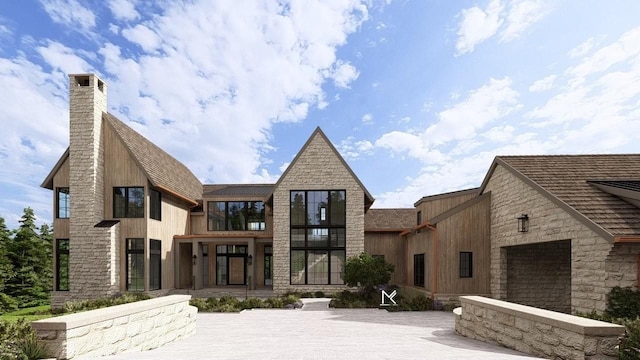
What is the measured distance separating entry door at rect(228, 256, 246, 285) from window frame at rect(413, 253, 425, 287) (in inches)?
449

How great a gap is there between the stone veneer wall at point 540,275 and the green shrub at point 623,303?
535 cm

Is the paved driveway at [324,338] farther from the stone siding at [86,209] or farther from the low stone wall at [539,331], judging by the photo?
the stone siding at [86,209]

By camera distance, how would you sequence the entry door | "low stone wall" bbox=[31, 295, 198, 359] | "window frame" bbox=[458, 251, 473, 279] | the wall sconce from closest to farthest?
1. "low stone wall" bbox=[31, 295, 198, 359]
2. the wall sconce
3. "window frame" bbox=[458, 251, 473, 279]
4. the entry door

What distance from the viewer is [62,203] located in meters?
21.1

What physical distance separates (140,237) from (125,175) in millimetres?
3480

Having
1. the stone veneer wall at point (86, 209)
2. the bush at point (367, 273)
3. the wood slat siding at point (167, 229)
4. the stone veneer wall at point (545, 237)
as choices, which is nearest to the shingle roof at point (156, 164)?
the wood slat siding at point (167, 229)

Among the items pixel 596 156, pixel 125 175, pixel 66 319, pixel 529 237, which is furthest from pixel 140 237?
pixel 596 156

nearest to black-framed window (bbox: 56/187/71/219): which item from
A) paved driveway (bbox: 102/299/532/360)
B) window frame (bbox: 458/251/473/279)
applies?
paved driveway (bbox: 102/299/532/360)

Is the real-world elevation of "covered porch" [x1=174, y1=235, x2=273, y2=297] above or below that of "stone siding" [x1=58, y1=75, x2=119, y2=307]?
below

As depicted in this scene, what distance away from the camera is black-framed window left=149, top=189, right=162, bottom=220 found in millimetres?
20891

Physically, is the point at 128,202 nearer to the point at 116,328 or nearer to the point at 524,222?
the point at 116,328

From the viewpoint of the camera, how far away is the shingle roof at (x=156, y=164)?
20.7 m

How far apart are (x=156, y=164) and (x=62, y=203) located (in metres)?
5.29

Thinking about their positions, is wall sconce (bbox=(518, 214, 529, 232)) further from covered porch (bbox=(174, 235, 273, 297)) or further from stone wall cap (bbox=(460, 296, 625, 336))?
covered porch (bbox=(174, 235, 273, 297))
